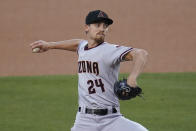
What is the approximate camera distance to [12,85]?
13742mm

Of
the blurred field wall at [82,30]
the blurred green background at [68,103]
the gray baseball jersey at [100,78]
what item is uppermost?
the gray baseball jersey at [100,78]

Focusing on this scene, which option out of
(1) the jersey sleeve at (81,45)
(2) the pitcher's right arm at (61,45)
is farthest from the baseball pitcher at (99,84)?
(2) the pitcher's right arm at (61,45)

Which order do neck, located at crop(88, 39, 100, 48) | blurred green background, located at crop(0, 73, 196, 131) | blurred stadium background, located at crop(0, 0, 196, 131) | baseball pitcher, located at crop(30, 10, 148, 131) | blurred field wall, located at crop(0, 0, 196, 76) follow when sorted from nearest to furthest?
1. baseball pitcher, located at crop(30, 10, 148, 131)
2. neck, located at crop(88, 39, 100, 48)
3. blurred green background, located at crop(0, 73, 196, 131)
4. blurred stadium background, located at crop(0, 0, 196, 131)
5. blurred field wall, located at crop(0, 0, 196, 76)

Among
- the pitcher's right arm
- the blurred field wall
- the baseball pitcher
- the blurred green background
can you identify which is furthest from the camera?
the blurred field wall

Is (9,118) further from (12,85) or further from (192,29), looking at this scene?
(192,29)

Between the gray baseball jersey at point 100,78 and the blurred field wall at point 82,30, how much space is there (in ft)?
36.5

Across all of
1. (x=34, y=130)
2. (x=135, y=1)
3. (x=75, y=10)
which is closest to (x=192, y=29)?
(x=135, y=1)

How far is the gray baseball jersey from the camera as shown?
5324 mm

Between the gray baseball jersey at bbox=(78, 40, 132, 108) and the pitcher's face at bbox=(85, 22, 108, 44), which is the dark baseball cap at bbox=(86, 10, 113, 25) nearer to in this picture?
the pitcher's face at bbox=(85, 22, 108, 44)

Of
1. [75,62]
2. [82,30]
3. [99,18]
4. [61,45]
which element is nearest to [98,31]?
[99,18]

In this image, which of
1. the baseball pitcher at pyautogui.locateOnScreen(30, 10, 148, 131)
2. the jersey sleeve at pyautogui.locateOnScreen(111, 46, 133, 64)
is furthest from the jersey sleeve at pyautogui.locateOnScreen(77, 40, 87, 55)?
the jersey sleeve at pyautogui.locateOnScreen(111, 46, 133, 64)

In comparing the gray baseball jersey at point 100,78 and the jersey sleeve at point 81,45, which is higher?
the jersey sleeve at point 81,45

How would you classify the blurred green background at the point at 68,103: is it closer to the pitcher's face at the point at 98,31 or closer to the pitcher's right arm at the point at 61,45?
the pitcher's right arm at the point at 61,45

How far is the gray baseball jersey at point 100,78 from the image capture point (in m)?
5.32
